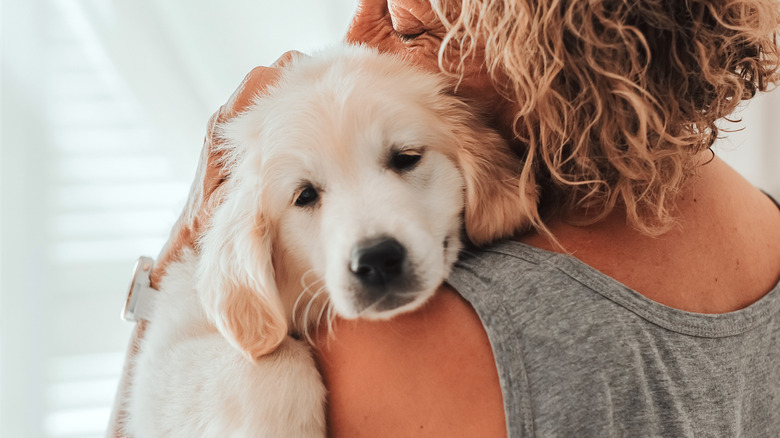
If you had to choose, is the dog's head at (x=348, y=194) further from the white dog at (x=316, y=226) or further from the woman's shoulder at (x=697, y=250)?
the woman's shoulder at (x=697, y=250)

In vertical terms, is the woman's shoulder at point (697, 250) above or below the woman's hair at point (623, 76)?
below

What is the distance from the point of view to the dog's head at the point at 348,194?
0.93 meters

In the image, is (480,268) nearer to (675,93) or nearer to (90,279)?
(675,93)

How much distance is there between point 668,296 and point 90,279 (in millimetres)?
1999

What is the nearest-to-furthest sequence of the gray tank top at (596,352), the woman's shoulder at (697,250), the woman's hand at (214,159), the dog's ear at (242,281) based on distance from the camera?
the gray tank top at (596,352), the woman's shoulder at (697,250), the dog's ear at (242,281), the woman's hand at (214,159)

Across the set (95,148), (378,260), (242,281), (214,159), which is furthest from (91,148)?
(378,260)

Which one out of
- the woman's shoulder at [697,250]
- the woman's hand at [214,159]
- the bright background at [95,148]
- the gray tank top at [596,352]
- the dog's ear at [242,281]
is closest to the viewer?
the gray tank top at [596,352]

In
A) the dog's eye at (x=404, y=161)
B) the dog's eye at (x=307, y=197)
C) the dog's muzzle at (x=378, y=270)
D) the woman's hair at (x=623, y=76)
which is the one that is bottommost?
the dog's muzzle at (x=378, y=270)

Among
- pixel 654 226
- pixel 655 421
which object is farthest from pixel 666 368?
pixel 654 226

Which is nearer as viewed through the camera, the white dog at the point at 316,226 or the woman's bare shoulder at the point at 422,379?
the woman's bare shoulder at the point at 422,379

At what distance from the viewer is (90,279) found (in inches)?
87.7

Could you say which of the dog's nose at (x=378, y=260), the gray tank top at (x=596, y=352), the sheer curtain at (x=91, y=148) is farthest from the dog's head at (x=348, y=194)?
the sheer curtain at (x=91, y=148)

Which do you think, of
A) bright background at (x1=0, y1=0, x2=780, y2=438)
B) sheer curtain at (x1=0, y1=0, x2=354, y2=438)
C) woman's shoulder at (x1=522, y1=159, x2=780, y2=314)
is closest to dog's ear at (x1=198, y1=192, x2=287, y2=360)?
woman's shoulder at (x1=522, y1=159, x2=780, y2=314)

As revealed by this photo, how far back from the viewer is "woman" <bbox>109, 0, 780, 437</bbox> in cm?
78
